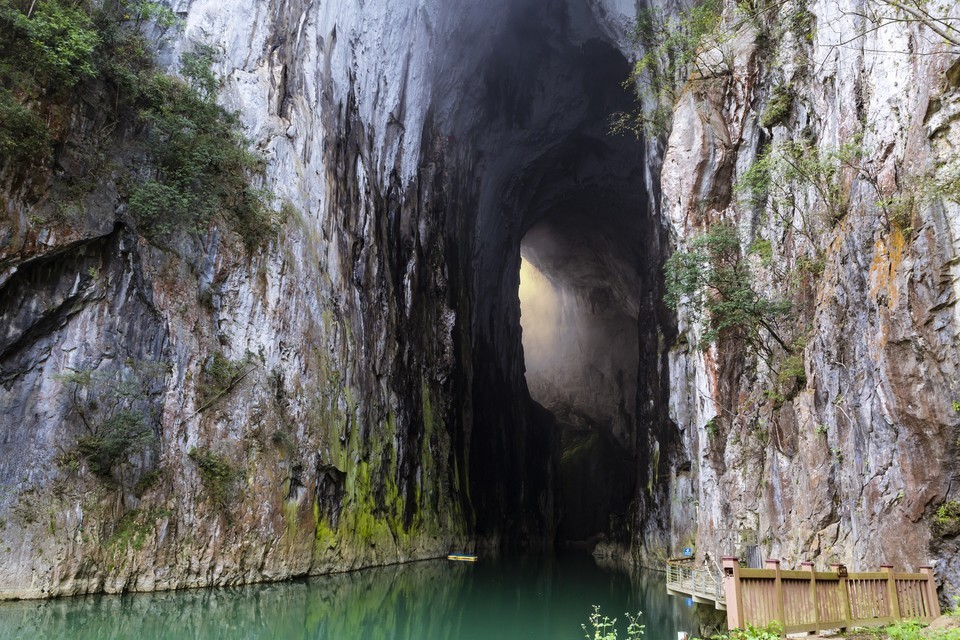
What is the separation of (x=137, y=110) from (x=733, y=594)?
625 inches

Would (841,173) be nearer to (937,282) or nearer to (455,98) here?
(937,282)

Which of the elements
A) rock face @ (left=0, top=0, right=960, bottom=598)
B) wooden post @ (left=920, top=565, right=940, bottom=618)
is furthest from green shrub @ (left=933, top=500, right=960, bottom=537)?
wooden post @ (left=920, top=565, right=940, bottom=618)

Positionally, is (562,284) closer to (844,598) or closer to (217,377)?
(217,377)

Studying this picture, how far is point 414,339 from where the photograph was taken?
2691 cm

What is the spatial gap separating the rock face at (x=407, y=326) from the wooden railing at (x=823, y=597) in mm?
941

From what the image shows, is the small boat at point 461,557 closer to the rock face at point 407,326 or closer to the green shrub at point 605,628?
the rock face at point 407,326

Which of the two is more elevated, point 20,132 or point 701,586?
point 20,132

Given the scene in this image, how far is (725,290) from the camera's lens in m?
15.9

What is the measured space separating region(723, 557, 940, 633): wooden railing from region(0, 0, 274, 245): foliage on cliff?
45.7ft

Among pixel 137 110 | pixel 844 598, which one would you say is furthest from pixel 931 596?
pixel 137 110

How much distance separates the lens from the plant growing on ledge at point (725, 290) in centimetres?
1475

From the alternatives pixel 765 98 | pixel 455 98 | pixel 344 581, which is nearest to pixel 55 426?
pixel 344 581

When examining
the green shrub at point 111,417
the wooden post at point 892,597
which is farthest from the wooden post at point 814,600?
the green shrub at point 111,417

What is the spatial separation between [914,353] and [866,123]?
4.45 m
